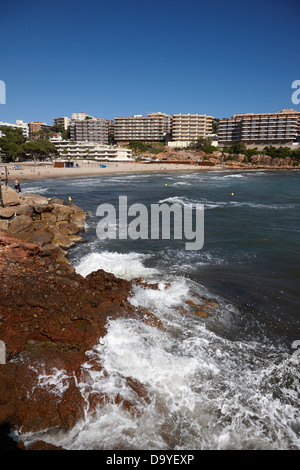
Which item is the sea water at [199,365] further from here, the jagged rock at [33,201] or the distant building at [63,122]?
the distant building at [63,122]

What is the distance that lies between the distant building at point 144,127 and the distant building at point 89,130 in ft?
30.1

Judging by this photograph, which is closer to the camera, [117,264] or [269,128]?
[117,264]

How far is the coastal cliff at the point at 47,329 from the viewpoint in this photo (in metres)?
4.90

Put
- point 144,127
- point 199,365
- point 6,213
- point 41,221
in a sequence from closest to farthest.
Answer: point 199,365 < point 6,213 < point 41,221 < point 144,127

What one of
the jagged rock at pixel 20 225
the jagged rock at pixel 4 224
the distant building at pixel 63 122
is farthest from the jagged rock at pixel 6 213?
the distant building at pixel 63 122

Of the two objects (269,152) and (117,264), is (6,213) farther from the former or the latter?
(269,152)

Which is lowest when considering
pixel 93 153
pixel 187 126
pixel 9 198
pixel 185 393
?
pixel 185 393

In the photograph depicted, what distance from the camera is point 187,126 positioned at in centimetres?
13862

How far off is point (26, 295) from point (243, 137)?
138 m

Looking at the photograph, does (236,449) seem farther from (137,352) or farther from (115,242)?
(115,242)

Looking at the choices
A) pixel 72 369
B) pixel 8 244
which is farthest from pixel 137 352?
pixel 8 244

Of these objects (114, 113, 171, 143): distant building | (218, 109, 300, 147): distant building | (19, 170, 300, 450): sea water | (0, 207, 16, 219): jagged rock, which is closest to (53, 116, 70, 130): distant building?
(114, 113, 171, 143): distant building

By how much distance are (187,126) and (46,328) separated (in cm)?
14532

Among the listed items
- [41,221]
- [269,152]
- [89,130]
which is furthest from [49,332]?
[89,130]
